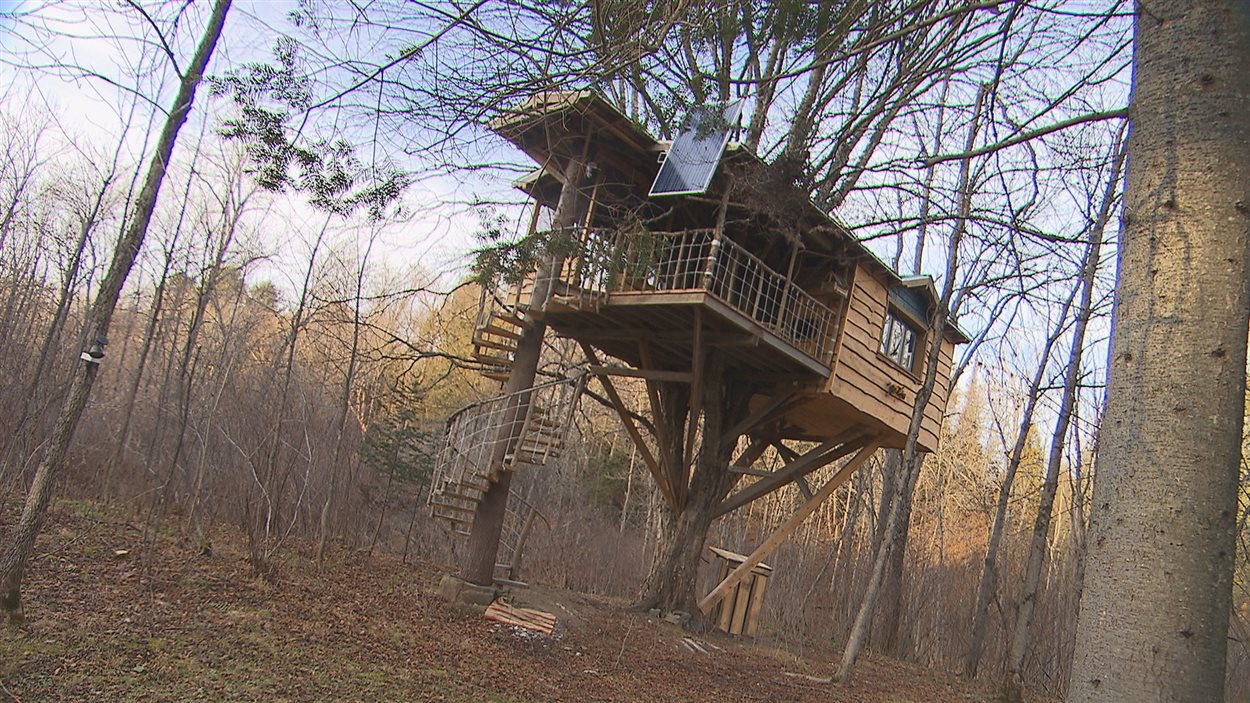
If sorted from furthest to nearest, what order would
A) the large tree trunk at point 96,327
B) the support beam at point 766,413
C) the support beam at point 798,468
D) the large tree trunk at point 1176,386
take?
1. the support beam at point 798,468
2. the support beam at point 766,413
3. the large tree trunk at point 96,327
4. the large tree trunk at point 1176,386

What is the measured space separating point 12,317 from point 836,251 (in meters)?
13.1

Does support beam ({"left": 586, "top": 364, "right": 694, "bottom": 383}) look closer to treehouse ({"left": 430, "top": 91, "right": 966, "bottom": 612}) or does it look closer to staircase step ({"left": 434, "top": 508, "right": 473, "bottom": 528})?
treehouse ({"left": 430, "top": 91, "right": 966, "bottom": 612})

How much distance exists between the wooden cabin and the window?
32mm

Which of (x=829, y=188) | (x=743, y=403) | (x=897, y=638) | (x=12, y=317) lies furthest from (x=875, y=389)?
(x=12, y=317)

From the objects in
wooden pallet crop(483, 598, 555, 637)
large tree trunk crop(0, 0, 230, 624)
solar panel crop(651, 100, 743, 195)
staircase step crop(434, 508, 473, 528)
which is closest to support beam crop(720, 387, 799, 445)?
solar panel crop(651, 100, 743, 195)

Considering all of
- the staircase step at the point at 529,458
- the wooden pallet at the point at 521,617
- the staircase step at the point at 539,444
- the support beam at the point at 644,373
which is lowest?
the wooden pallet at the point at 521,617

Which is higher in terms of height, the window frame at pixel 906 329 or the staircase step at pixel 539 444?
the window frame at pixel 906 329

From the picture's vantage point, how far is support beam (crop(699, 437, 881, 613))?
506 inches

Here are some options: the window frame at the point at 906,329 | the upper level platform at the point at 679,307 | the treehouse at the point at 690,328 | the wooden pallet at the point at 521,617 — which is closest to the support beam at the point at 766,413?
the treehouse at the point at 690,328

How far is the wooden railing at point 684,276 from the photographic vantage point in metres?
9.54

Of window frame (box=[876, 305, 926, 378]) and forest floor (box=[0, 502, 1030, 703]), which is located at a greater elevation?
window frame (box=[876, 305, 926, 378])

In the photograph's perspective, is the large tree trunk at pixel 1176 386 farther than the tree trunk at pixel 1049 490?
No

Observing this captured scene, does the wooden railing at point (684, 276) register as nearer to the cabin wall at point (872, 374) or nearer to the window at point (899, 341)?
the cabin wall at point (872, 374)

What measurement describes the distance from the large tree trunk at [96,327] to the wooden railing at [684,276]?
420 centimetres
